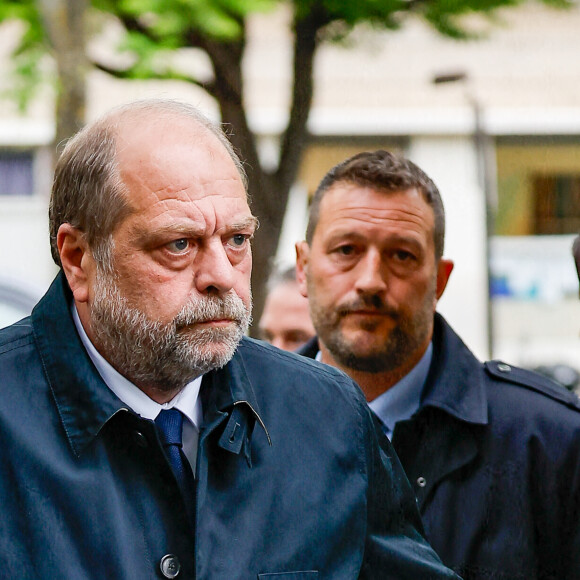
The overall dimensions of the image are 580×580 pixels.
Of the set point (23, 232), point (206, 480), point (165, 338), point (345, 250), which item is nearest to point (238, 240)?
point (165, 338)

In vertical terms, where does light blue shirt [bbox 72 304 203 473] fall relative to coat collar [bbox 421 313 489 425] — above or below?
above

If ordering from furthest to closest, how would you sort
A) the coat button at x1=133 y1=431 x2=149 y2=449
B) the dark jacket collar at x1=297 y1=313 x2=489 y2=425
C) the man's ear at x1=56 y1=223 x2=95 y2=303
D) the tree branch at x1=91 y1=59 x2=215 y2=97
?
1. the tree branch at x1=91 y1=59 x2=215 y2=97
2. the dark jacket collar at x1=297 y1=313 x2=489 y2=425
3. the man's ear at x1=56 y1=223 x2=95 y2=303
4. the coat button at x1=133 y1=431 x2=149 y2=449

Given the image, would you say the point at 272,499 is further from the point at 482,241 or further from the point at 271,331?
the point at 482,241

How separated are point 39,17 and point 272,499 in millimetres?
6129

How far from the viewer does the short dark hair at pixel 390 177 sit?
133 inches

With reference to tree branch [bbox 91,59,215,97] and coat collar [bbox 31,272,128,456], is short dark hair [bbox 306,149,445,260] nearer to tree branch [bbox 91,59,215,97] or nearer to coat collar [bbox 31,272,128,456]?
coat collar [bbox 31,272,128,456]

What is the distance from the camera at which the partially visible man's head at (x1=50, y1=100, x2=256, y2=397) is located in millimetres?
2285

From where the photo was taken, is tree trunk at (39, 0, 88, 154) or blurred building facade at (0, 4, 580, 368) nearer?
tree trunk at (39, 0, 88, 154)

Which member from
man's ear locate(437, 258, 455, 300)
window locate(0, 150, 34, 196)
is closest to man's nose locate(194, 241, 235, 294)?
man's ear locate(437, 258, 455, 300)

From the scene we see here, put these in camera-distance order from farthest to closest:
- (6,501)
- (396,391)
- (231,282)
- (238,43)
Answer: (238,43) < (396,391) < (231,282) < (6,501)

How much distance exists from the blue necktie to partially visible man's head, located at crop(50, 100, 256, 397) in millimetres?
66

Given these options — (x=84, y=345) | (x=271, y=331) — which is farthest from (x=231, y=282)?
(x=271, y=331)

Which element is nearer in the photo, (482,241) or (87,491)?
(87,491)

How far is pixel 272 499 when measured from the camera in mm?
2303
